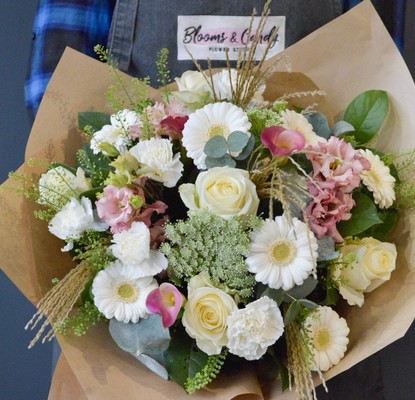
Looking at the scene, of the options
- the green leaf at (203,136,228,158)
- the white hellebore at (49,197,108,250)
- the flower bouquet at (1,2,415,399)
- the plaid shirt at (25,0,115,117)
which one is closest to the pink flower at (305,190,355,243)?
the flower bouquet at (1,2,415,399)

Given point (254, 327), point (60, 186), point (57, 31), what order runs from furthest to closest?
point (57, 31)
point (60, 186)
point (254, 327)

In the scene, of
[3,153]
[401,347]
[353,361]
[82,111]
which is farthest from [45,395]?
[353,361]

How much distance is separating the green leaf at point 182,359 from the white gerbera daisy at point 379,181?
260 mm

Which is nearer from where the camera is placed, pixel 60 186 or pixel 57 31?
pixel 60 186

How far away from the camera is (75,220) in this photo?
709 millimetres

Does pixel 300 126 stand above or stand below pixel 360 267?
above

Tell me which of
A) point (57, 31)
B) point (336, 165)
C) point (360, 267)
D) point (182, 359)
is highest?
point (57, 31)

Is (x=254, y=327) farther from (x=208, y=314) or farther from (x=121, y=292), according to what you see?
Answer: (x=121, y=292)

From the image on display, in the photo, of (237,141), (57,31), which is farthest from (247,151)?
(57,31)

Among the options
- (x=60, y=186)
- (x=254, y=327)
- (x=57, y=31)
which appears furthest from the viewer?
(x=57, y=31)

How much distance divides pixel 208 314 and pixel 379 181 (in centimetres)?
25

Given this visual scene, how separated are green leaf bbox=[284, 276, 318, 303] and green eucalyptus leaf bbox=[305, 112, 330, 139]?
8.0 inches

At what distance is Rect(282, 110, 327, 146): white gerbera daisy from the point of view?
0.74m

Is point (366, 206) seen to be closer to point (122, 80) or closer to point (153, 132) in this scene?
point (153, 132)
